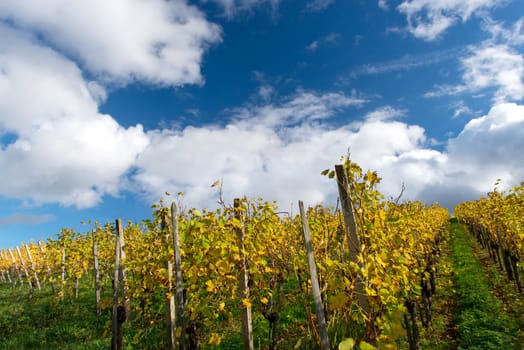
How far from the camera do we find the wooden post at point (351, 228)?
3.66 meters

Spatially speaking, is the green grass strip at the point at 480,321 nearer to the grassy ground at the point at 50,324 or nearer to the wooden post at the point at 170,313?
the wooden post at the point at 170,313

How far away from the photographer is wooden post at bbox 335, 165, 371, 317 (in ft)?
12.0

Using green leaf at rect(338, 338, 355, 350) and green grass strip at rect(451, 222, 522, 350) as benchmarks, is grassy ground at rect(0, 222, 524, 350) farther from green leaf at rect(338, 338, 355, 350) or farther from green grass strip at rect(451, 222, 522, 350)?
green leaf at rect(338, 338, 355, 350)

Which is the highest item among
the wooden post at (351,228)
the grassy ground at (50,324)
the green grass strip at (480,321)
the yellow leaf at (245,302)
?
the wooden post at (351,228)

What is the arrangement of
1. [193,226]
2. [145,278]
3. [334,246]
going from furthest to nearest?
A: 1. [145,278]
2. [193,226]
3. [334,246]

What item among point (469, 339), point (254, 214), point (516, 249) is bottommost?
point (469, 339)

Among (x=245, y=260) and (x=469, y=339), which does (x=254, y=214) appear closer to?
(x=245, y=260)

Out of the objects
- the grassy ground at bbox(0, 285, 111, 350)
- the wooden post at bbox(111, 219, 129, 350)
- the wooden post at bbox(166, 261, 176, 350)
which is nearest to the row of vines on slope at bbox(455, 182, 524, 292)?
the wooden post at bbox(166, 261, 176, 350)

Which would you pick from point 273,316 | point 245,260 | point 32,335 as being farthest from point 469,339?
point 32,335

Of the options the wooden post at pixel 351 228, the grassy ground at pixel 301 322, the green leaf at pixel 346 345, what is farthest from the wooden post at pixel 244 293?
the green leaf at pixel 346 345

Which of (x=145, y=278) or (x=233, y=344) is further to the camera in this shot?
(x=233, y=344)

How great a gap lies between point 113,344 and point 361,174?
550 centimetres

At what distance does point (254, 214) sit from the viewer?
5.82 m

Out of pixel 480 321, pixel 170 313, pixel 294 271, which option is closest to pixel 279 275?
pixel 294 271
